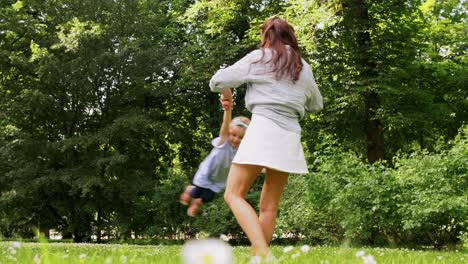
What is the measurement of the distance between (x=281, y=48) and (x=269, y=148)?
0.73 metres

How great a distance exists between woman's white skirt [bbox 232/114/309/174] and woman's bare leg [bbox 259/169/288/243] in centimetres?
21

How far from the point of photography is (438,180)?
12391 mm

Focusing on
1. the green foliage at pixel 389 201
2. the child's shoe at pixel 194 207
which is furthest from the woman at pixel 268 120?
the green foliage at pixel 389 201

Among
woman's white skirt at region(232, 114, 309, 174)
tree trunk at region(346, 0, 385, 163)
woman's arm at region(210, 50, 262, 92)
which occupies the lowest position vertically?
woman's white skirt at region(232, 114, 309, 174)

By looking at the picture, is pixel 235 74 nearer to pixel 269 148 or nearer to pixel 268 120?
pixel 268 120

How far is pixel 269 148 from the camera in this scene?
13.0 feet

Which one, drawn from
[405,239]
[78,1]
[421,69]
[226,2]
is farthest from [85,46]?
[405,239]

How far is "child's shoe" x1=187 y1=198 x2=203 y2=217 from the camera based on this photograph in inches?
194

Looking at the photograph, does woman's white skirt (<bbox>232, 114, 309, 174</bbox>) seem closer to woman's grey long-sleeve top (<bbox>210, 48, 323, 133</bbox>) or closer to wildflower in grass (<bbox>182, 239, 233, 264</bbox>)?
woman's grey long-sleeve top (<bbox>210, 48, 323, 133</bbox>)

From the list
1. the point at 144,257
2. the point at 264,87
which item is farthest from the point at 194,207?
the point at 264,87

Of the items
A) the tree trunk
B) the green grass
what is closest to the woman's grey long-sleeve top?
the green grass

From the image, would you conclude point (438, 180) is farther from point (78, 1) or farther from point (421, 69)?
point (78, 1)

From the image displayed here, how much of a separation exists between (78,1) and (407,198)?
606 inches

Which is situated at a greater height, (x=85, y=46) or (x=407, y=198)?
(x=85, y=46)
